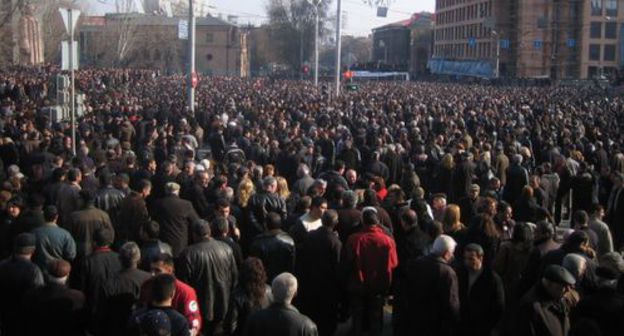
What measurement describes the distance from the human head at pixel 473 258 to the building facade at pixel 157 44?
5399 centimetres

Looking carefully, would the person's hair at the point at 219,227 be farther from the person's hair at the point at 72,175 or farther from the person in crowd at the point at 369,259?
the person's hair at the point at 72,175

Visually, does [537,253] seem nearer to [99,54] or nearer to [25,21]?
[25,21]

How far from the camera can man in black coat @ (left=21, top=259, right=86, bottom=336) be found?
5.66 meters

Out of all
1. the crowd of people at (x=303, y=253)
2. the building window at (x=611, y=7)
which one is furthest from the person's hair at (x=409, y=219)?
the building window at (x=611, y=7)

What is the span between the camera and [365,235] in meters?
7.37

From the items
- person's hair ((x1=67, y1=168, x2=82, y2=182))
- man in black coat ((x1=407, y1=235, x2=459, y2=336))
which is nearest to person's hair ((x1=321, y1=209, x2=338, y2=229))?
Answer: man in black coat ((x1=407, y1=235, x2=459, y2=336))

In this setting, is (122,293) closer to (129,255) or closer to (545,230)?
(129,255)

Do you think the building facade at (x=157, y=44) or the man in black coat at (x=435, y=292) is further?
the building facade at (x=157, y=44)

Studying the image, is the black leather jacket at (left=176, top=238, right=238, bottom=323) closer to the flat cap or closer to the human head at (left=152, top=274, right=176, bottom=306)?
the human head at (left=152, top=274, right=176, bottom=306)

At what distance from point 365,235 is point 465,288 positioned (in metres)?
1.24

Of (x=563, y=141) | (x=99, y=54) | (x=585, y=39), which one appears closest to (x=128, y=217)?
(x=563, y=141)

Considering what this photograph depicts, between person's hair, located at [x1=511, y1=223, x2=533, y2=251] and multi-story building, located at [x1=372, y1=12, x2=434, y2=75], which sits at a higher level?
multi-story building, located at [x1=372, y1=12, x2=434, y2=75]

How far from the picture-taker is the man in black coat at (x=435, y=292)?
627 centimetres

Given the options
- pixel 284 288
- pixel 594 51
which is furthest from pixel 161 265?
pixel 594 51
